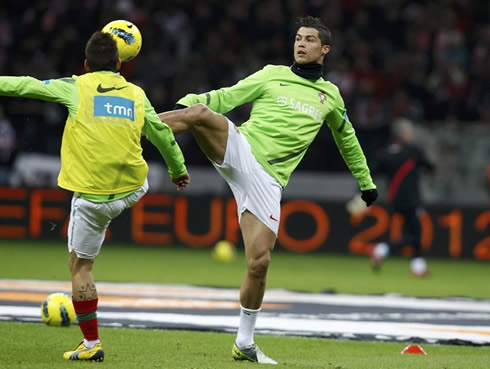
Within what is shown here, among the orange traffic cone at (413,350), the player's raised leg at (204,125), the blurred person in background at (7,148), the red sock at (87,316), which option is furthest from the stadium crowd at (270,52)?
the red sock at (87,316)

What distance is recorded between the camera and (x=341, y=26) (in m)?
23.6

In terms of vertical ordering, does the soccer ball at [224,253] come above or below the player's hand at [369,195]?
below

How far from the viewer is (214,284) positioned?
48.9ft

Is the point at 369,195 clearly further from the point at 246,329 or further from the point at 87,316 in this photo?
the point at 87,316

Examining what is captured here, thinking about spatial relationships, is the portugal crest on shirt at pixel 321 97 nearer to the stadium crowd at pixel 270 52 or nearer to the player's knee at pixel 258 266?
the player's knee at pixel 258 266

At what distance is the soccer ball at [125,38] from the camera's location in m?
8.27

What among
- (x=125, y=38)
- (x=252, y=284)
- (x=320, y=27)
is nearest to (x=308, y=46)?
(x=320, y=27)

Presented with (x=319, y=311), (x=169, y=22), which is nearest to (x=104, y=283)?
(x=319, y=311)

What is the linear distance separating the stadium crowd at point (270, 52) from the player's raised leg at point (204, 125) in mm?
12266

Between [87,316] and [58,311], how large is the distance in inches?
88.2

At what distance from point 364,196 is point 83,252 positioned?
264 cm

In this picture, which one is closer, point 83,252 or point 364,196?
point 83,252

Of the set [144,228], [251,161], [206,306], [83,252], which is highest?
[251,161]

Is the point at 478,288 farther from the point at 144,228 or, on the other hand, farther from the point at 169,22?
the point at 169,22
